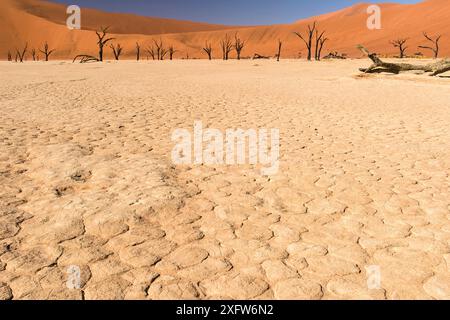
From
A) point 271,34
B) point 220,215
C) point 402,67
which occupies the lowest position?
point 220,215

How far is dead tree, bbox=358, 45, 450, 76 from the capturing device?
14.3 metres

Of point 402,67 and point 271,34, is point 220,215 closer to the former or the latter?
point 402,67

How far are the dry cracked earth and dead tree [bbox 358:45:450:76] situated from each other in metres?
8.89

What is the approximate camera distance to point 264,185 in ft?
13.2

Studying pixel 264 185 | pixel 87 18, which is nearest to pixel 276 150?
pixel 264 185

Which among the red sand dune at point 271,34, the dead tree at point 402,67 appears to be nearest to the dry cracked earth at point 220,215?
the dead tree at point 402,67

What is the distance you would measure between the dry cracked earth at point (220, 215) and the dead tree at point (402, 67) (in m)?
8.89

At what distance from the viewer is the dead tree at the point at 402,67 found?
1428 centimetres

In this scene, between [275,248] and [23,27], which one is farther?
[23,27]

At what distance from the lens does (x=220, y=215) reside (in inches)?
130

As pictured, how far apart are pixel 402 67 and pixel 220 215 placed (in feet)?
46.4

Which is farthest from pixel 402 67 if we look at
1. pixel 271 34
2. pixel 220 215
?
pixel 271 34
